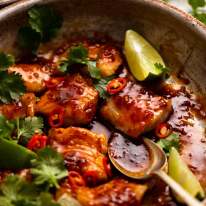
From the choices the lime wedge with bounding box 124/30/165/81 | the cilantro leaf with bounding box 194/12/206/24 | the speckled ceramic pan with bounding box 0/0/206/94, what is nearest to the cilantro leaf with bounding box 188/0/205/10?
the cilantro leaf with bounding box 194/12/206/24

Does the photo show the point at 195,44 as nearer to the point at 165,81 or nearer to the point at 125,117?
the point at 165,81

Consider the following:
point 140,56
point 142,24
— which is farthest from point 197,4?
point 140,56

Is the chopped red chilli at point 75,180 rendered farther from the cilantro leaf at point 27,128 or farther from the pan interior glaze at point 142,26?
the pan interior glaze at point 142,26

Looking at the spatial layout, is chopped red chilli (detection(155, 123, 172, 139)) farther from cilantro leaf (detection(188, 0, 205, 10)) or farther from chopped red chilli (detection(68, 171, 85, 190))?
cilantro leaf (detection(188, 0, 205, 10))

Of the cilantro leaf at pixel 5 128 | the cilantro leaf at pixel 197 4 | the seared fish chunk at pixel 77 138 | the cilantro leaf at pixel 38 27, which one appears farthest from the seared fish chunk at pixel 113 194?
the cilantro leaf at pixel 197 4

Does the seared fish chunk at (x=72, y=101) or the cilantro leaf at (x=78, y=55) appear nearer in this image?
the seared fish chunk at (x=72, y=101)

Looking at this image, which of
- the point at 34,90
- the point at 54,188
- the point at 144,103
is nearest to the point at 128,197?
the point at 54,188
